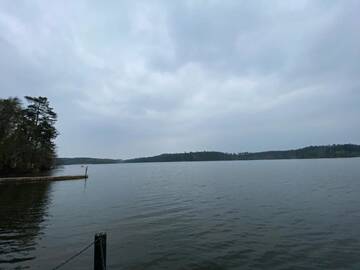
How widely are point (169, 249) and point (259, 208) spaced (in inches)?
556

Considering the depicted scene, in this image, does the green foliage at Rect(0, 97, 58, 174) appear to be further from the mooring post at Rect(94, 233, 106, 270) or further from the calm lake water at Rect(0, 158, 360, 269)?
the mooring post at Rect(94, 233, 106, 270)

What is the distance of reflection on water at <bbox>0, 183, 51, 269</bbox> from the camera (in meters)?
15.3

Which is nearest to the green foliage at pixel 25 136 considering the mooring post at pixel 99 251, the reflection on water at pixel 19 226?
the reflection on water at pixel 19 226

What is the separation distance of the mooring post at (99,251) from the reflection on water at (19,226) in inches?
199

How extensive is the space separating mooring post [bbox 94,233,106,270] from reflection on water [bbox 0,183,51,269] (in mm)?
5060

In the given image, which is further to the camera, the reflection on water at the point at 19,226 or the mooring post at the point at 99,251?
the reflection on water at the point at 19,226

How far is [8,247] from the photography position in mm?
16969

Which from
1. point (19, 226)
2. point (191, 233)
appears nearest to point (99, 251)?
point (191, 233)

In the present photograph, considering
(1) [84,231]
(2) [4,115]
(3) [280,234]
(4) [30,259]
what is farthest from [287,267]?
(2) [4,115]

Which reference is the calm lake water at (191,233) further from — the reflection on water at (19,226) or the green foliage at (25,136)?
the green foliage at (25,136)

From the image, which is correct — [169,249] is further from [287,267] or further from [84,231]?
[84,231]

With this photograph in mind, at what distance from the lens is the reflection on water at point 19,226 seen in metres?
15.3

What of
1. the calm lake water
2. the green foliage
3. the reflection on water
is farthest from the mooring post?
the green foliage

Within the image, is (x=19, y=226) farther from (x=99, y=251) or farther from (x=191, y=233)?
(x=99, y=251)
